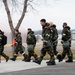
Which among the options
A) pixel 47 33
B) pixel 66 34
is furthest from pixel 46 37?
pixel 66 34

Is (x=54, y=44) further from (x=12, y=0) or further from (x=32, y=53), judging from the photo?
(x=12, y=0)

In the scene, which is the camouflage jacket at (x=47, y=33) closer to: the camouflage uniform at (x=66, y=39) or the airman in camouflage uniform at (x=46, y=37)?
the airman in camouflage uniform at (x=46, y=37)

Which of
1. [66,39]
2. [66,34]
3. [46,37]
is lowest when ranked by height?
[66,39]

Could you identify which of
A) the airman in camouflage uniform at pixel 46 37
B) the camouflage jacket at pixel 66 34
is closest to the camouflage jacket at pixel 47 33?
the airman in camouflage uniform at pixel 46 37

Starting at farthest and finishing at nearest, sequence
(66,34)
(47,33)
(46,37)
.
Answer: (66,34) < (46,37) < (47,33)

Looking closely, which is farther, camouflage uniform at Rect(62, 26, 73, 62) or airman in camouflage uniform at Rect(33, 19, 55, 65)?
camouflage uniform at Rect(62, 26, 73, 62)

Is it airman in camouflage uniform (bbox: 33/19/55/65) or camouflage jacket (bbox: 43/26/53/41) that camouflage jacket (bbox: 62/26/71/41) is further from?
camouflage jacket (bbox: 43/26/53/41)

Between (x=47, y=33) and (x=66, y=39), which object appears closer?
(x=47, y=33)

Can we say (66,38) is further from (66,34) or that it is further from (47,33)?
(47,33)

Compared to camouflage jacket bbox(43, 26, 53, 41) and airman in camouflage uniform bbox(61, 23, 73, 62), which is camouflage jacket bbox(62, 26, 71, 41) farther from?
camouflage jacket bbox(43, 26, 53, 41)

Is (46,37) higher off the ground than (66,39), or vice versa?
(46,37)

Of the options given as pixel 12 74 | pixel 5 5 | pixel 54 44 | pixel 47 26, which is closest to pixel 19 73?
pixel 12 74

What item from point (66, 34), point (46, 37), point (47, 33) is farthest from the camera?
point (66, 34)

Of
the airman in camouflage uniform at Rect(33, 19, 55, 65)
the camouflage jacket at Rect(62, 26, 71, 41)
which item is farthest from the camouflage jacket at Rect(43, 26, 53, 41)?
the camouflage jacket at Rect(62, 26, 71, 41)
